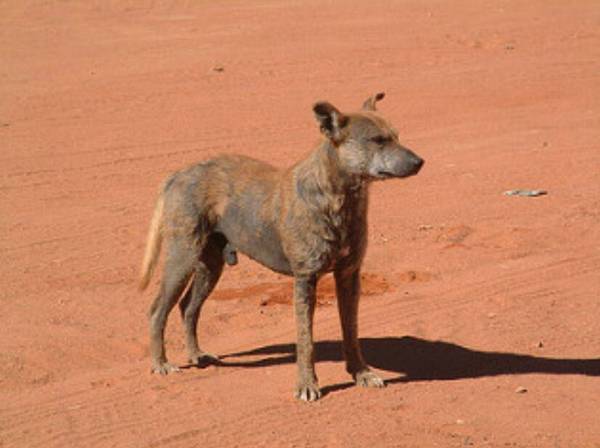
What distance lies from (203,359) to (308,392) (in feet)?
4.02

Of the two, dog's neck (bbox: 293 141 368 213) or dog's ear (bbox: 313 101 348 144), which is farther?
dog's neck (bbox: 293 141 368 213)

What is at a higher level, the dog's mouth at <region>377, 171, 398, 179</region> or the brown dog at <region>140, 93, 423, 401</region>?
the dog's mouth at <region>377, 171, 398, 179</region>

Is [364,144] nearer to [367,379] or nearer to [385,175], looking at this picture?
[385,175]

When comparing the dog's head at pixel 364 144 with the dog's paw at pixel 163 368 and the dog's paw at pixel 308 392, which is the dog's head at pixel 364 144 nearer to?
the dog's paw at pixel 308 392

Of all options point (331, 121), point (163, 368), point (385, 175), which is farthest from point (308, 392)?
point (331, 121)

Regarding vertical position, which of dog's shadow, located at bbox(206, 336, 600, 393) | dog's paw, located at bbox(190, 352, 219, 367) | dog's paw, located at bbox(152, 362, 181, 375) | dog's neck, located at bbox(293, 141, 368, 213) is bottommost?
dog's shadow, located at bbox(206, 336, 600, 393)

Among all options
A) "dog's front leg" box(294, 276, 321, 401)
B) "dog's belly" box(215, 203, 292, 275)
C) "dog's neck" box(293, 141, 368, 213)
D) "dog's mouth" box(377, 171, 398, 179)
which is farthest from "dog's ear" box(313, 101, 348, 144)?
"dog's front leg" box(294, 276, 321, 401)

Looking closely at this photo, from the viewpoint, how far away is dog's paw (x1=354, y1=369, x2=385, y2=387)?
802 centimetres

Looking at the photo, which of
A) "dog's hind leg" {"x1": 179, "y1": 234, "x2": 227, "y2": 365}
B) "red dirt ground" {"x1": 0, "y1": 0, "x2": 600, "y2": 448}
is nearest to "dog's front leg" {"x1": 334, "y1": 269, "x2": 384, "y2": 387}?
"red dirt ground" {"x1": 0, "y1": 0, "x2": 600, "y2": 448}

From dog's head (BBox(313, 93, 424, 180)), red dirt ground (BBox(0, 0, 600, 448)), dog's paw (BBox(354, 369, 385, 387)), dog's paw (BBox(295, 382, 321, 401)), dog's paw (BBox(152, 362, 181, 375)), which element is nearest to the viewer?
dog's head (BBox(313, 93, 424, 180))

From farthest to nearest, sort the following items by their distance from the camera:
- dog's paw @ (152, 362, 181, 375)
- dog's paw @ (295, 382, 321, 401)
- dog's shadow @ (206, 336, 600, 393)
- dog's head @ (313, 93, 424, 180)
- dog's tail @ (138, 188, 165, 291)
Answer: dog's tail @ (138, 188, 165, 291) → dog's paw @ (152, 362, 181, 375) → dog's shadow @ (206, 336, 600, 393) → dog's paw @ (295, 382, 321, 401) → dog's head @ (313, 93, 424, 180)

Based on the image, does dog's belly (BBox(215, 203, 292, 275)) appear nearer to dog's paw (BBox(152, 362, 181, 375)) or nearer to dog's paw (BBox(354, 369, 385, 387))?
dog's paw (BBox(354, 369, 385, 387))

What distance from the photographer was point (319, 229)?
25.3 ft

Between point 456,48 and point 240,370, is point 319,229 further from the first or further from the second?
point 456,48
